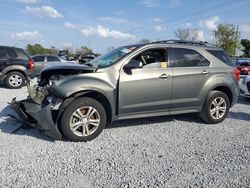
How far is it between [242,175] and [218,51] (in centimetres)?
332

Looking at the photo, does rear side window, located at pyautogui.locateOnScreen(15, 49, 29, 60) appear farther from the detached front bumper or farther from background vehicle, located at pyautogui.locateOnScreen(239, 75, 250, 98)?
background vehicle, located at pyautogui.locateOnScreen(239, 75, 250, 98)

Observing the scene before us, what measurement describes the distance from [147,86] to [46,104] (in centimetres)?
187

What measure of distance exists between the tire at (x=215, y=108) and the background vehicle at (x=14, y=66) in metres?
7.41

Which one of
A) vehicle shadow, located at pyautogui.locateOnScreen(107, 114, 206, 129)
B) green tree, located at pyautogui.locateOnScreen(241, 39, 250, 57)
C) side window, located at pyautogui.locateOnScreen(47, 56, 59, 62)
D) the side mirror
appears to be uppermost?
green tree, located at pyautogui.locateOnScreen(241, 39, 250, 57)

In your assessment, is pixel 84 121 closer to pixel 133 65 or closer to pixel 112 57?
pixel 133 65

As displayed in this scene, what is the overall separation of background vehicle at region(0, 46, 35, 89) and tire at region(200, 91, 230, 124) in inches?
292

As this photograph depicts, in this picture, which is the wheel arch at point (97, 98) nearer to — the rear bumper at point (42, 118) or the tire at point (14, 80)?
the rear bumper at point (42, 118)

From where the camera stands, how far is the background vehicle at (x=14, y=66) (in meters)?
10.5

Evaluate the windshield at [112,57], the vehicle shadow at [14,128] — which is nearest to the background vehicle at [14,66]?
the vehicle shadow at [14,128]

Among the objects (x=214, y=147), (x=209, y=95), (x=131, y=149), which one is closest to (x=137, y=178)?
(x=131, y=149)

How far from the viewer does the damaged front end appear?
4.54 m

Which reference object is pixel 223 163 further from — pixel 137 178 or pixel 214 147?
pixel 137 178

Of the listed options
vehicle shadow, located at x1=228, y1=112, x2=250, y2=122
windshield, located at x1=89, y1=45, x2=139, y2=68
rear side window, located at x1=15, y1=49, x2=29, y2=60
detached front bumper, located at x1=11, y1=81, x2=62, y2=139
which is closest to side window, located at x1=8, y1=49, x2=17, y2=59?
rear side window, located at x1=15, y1=49, x2=29, y2=60

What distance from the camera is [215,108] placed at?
6.07 m
